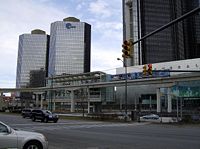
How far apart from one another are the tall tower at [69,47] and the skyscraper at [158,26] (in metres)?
44.4

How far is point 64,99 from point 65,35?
2982cm

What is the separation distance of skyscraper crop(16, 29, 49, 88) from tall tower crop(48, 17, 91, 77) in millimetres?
11923

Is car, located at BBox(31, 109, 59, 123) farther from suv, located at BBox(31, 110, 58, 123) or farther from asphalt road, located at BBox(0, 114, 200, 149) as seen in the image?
asphalt road, located at BBox(0, 114, 200, 149)

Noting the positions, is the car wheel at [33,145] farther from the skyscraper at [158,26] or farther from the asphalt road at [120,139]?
the skyscraper at [158,26]

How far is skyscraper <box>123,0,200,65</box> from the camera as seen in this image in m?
62.1

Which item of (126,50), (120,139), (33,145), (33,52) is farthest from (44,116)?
(33,52)

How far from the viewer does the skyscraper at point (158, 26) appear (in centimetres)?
6205

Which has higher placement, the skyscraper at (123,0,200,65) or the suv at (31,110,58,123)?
the skyscraper at (123,0,200,65)

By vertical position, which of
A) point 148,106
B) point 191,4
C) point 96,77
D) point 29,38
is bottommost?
point 148,106

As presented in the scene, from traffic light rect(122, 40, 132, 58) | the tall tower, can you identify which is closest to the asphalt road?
traffic light rect(122, 40, 132, 58)

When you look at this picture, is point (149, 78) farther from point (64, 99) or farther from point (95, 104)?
point (64, 99)

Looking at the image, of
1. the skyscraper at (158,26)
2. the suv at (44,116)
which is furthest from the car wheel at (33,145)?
the suv at (44,116)

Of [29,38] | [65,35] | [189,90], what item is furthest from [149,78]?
[29,38]

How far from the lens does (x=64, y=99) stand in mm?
157250
